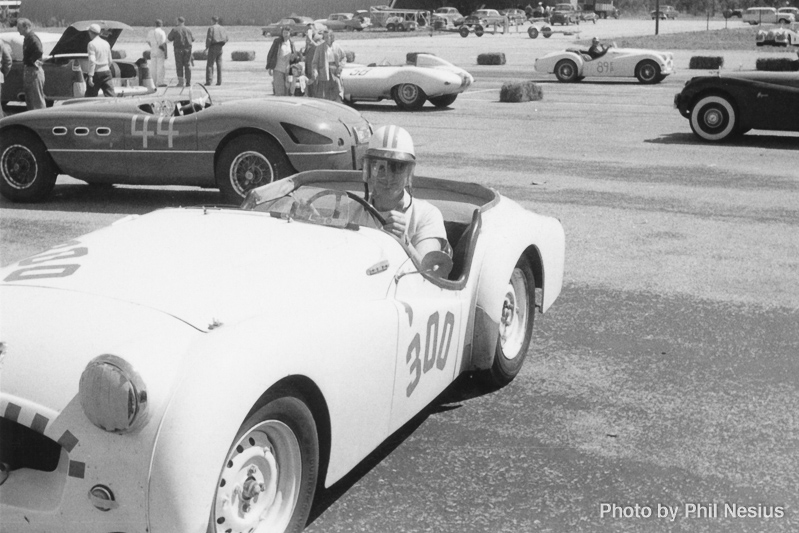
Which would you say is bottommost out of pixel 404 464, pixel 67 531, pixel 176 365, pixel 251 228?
pixel 404 464

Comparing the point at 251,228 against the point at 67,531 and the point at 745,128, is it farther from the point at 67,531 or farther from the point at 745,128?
the point at 745,128

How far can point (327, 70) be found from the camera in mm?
17766

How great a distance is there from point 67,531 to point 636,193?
30.2 ft

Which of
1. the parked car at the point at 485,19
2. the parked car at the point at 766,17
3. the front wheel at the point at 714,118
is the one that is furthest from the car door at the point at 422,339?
the parked car at the point at 766,17

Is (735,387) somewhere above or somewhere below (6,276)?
below

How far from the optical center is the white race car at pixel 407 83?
20344 millimetres

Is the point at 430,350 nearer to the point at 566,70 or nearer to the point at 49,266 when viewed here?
the point at 49,266

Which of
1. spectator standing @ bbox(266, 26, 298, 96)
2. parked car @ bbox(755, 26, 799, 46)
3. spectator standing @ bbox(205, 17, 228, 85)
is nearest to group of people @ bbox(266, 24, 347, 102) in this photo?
spectator standing @ bbox(266, 26, 298, 96)

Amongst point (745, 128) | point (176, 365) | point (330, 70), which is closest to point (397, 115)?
point (330, 70)

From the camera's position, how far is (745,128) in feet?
51.2

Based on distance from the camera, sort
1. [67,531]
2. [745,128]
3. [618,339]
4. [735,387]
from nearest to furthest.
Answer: [67,531]
[735,387]
[618,339]
[745,128]

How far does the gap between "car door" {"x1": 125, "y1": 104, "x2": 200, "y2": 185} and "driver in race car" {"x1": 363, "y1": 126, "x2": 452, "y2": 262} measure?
5.21 meters

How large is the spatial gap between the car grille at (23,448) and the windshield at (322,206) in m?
1.66

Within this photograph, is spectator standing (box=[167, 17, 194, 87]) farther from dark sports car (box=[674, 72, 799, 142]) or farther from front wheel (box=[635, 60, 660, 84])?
dark sports car (box=[674, 72, 799, 142])
